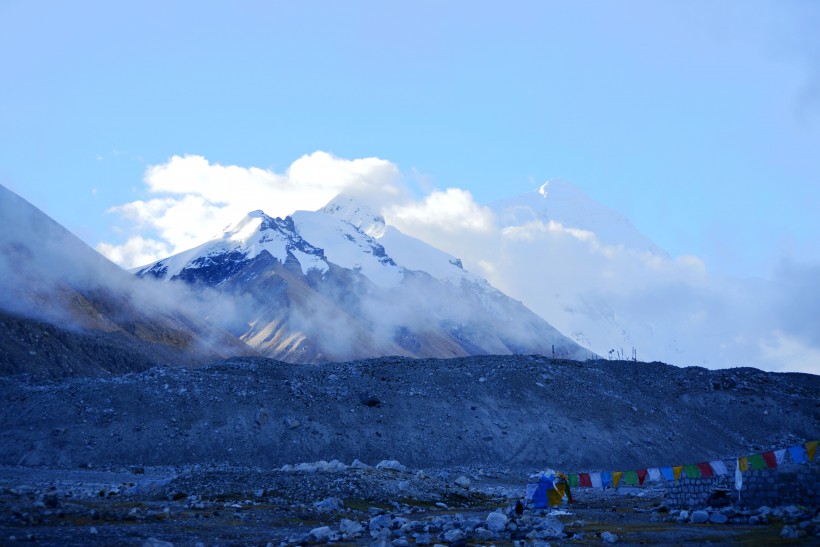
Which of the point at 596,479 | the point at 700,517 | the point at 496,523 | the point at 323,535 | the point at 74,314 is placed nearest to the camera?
the point at 323,535

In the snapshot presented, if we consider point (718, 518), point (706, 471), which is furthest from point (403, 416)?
point (718, 518)

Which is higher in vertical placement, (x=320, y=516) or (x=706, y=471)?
(x=706, y=471)

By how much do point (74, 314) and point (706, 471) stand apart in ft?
318

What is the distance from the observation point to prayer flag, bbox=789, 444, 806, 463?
88.3 ft

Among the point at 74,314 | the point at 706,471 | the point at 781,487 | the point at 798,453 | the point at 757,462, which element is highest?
the point at 74,314

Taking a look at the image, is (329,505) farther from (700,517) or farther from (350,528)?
(700,517)

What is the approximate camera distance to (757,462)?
27.9 m

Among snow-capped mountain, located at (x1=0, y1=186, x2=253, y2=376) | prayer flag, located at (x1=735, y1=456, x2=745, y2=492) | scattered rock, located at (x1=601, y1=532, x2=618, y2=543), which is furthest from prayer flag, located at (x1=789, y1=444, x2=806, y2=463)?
snow-capped mountain, located at (x1=0, y1=186, x2=253, y2=376)

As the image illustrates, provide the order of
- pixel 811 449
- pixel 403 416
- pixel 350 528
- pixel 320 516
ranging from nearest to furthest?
1. pixel 350 528
2. pixel 811 449
3. pixel 320 516
4. pixel 403 416

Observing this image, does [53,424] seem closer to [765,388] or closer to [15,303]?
[15,303]

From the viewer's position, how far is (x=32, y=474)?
4716 centimetres

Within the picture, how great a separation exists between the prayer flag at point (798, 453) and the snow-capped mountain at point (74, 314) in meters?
75.0

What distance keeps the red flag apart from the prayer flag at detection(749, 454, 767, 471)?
2.70 m

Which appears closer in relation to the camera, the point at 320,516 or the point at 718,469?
the point at 320,516
